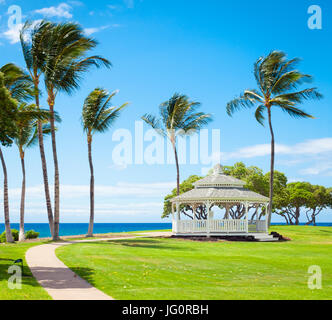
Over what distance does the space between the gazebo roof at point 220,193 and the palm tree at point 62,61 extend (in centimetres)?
1084

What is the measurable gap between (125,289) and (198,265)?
551 cm

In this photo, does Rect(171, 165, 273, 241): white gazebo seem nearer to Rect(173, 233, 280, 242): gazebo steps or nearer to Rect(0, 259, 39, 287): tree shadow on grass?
Rect(173, 233, 280, 242): gazebo steps

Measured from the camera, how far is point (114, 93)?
107 ft

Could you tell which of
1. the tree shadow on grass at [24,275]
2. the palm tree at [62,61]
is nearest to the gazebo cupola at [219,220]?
the palm tree at [62,61]

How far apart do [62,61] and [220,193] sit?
A: 50.7 feet

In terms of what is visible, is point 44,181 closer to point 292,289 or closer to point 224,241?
point 224,241

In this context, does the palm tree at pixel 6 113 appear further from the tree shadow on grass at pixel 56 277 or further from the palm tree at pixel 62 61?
the palm tree at pixel 62 61

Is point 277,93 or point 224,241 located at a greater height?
point 277,93

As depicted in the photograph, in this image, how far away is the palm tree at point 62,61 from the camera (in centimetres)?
2597

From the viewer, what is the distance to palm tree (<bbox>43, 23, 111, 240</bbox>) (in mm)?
25969

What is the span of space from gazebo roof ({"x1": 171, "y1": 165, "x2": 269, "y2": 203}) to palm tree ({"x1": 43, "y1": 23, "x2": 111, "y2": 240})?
427 inches

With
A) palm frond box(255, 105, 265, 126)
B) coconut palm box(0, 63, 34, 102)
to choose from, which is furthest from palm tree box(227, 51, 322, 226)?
coconut palm box(0, 63, 34, 102)
